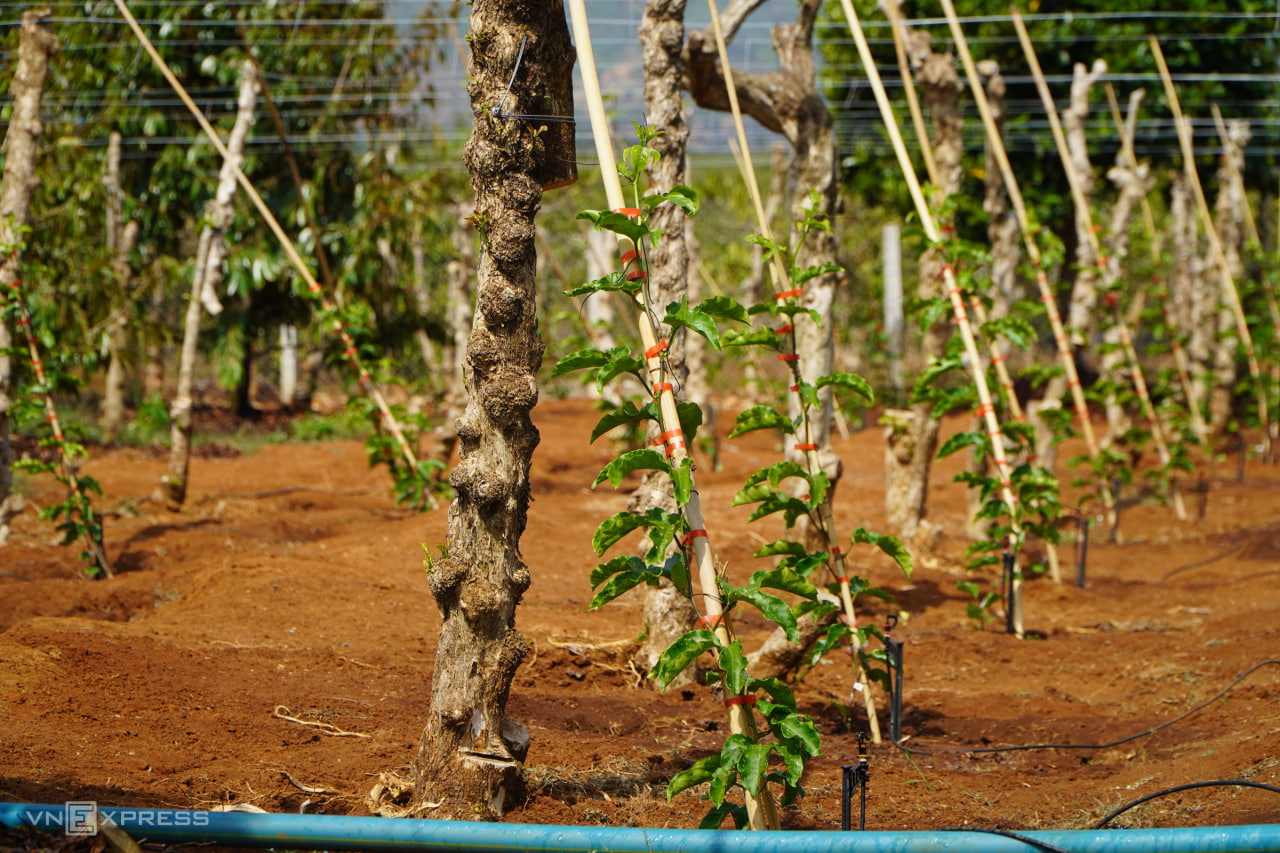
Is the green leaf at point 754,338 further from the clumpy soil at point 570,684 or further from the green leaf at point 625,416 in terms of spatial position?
the clumpy soil at point 570,684

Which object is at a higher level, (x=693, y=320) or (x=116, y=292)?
(x=116, y=292)

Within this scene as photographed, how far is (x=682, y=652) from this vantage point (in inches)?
93.7

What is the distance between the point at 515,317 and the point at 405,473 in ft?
15.6

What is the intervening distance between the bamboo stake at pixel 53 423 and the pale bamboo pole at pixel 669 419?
4.35m

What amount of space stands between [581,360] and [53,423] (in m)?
4.51

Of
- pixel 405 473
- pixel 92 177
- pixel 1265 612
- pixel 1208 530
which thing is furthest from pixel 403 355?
pixel 1265 612

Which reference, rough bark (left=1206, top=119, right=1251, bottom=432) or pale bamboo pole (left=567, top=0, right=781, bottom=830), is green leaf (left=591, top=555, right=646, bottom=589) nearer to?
pale bamboo pole (left=567, top=0, right=781, bottom=830)

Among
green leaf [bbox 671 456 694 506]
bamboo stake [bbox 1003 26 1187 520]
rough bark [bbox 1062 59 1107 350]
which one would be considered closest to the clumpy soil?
green leaf [bbox 671 456 694 506]

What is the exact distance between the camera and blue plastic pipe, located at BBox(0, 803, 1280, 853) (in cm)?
210

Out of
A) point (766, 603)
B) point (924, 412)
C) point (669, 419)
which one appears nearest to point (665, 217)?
point (669, 419)

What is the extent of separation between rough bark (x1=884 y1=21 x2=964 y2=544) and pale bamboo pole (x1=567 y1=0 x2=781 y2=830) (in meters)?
4.66

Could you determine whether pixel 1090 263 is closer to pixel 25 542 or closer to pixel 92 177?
pixel 25 542

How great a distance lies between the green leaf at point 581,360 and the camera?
2490 mm

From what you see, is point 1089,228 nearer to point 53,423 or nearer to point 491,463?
point 491,463
